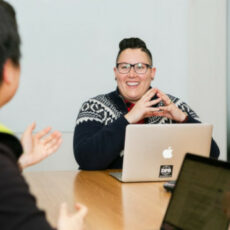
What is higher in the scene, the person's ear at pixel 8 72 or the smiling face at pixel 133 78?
the person's ear at pixel 8 72

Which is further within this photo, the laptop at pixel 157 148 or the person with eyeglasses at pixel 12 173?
the laptop at pixel 157 148

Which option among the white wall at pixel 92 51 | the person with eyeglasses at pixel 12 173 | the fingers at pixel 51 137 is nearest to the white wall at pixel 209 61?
the white wall at pixel 92 51

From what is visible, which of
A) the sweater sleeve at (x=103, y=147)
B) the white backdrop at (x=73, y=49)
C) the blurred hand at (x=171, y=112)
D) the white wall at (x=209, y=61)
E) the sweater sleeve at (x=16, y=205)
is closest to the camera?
the sweater sleeve at (x=16, y=205)

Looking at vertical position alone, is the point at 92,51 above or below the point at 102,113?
above

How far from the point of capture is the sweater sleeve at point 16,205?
2.38 feet

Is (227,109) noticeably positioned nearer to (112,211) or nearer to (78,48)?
(78,48)

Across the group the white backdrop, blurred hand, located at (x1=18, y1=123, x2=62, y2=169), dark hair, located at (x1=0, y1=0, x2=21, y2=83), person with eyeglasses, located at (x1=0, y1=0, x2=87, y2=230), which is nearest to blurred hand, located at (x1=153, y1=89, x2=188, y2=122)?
the white backdrop

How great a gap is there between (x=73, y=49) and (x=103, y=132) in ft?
4.33

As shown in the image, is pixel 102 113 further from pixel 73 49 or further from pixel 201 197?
pixel 201 197

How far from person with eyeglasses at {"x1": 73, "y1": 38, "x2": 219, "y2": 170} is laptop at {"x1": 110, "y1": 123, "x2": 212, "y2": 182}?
1.12 feet

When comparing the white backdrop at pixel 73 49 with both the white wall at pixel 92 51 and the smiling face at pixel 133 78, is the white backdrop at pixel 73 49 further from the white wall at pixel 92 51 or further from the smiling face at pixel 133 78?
the smiling face at pixel 133 78

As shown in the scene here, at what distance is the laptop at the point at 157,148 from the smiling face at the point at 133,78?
2.38 ft

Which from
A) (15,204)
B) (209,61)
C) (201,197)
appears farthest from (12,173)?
(209,61)

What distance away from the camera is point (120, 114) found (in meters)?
2.70
